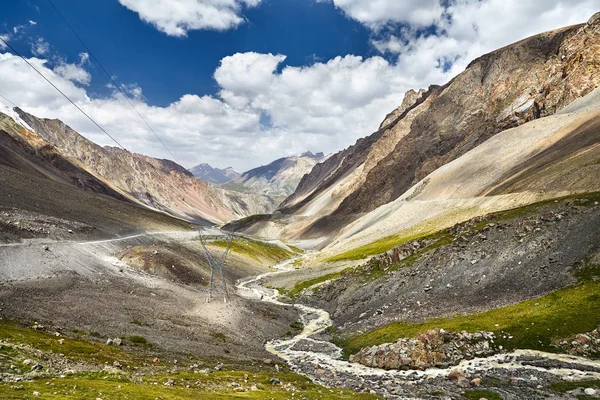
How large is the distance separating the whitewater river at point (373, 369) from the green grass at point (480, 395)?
4008 millimetres

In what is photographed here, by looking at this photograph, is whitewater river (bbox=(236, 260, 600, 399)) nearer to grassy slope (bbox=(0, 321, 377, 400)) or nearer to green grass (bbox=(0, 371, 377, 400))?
grassy slope (bbox=(0, 321, 377, 400))

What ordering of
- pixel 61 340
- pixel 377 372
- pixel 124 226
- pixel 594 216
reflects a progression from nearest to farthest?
1. pixel 61 340
2. pixel 377 372
3. pixel 594 216
4. pixel 124 226

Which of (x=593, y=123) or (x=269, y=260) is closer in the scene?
(x=593, y=123)

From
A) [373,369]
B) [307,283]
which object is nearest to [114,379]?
[373,369]

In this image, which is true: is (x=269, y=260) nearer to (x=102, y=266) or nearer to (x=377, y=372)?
(x=102, y=266)

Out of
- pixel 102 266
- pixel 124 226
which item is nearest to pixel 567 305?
pixel 102 266

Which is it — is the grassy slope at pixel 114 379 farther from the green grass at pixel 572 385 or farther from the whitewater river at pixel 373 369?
the green grass at pixel 572 385

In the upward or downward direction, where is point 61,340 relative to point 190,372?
upward

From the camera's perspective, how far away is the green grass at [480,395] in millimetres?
32156

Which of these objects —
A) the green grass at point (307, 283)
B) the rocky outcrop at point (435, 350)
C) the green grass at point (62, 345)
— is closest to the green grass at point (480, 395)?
the rocky outcrop at point (435, 350)

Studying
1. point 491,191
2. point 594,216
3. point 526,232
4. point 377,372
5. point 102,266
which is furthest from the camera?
point 491,191

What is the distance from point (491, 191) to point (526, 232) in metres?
66.8

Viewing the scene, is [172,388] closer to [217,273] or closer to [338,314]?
[338,314]

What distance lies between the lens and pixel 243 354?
2167 inches
